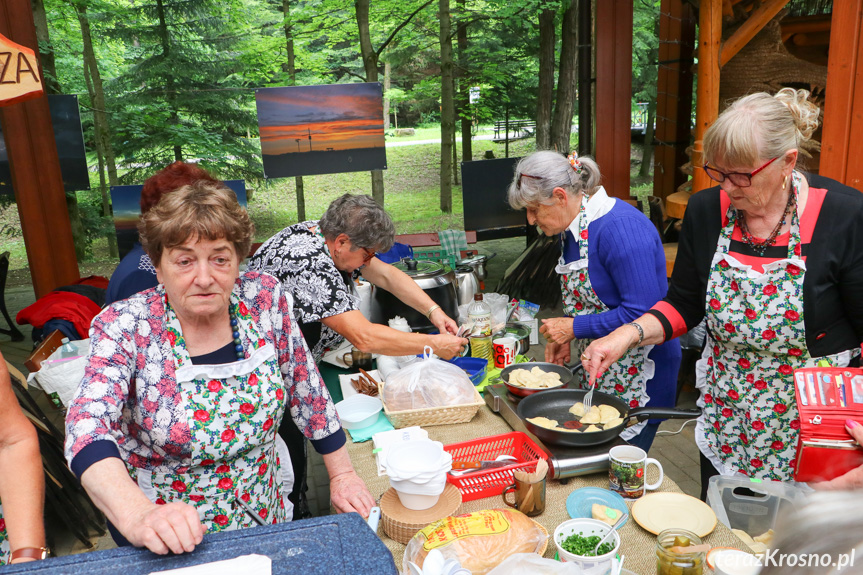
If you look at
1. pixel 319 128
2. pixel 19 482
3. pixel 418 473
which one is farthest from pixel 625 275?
pixel 319 128

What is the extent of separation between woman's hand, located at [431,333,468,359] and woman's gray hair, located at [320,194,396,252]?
0.51 m

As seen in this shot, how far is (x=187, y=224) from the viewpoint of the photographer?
1.57 m

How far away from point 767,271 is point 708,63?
9.42 ft

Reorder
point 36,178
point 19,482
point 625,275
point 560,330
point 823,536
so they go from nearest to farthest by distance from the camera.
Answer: point 823,536, point 19,482, point 625,275, point 560,330, point 36,178

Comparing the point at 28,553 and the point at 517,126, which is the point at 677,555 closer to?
the point at 28,553

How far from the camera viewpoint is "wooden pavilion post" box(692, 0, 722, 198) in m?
4.26

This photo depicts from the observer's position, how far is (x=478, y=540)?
4.95ft

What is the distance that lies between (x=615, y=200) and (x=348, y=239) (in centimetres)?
119

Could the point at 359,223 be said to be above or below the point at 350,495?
above

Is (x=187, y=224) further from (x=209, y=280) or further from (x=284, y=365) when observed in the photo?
(x=284, y=365)

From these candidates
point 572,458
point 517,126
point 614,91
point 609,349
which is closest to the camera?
point 572,458

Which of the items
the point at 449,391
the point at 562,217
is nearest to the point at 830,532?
the point at 449,391

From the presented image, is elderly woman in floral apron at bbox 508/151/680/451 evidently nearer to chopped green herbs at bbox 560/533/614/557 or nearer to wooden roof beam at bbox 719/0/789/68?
chopped green herbs at bbox 560/533/614/557

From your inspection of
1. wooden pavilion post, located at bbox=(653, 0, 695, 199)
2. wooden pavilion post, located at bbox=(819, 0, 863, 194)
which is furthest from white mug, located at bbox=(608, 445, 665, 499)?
wooden pavilion post, located at bbox=(653, 0, 695, 199)
